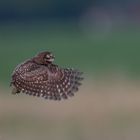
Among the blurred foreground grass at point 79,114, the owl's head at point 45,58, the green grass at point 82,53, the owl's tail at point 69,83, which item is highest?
the green grass at point 82,53

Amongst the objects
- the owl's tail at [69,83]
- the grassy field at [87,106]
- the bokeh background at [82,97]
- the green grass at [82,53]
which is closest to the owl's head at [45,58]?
the owl's tail at [69,83]

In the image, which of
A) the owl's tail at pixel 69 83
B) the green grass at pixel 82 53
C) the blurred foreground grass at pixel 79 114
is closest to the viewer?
the owl's tail at pixel 69 83

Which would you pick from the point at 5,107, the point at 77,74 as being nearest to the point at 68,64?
the point at 5,107

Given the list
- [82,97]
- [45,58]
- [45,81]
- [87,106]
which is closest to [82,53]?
[82,97]

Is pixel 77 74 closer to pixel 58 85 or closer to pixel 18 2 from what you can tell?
pixel 58 85

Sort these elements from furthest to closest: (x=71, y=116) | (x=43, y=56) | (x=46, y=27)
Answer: (x=46, y=27), (x=71, y=116), (x=43, y=56)

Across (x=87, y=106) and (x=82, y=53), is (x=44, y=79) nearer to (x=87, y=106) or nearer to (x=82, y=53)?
(x=87, y=106)

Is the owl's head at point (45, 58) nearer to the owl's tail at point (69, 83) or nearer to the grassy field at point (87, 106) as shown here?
the owl's tail at point (69, 83)

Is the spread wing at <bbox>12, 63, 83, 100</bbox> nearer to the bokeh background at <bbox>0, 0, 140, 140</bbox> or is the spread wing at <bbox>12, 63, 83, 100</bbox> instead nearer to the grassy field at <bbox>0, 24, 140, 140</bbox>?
the grassy field at <bbox>0, 24, 140, 140</bbox>
